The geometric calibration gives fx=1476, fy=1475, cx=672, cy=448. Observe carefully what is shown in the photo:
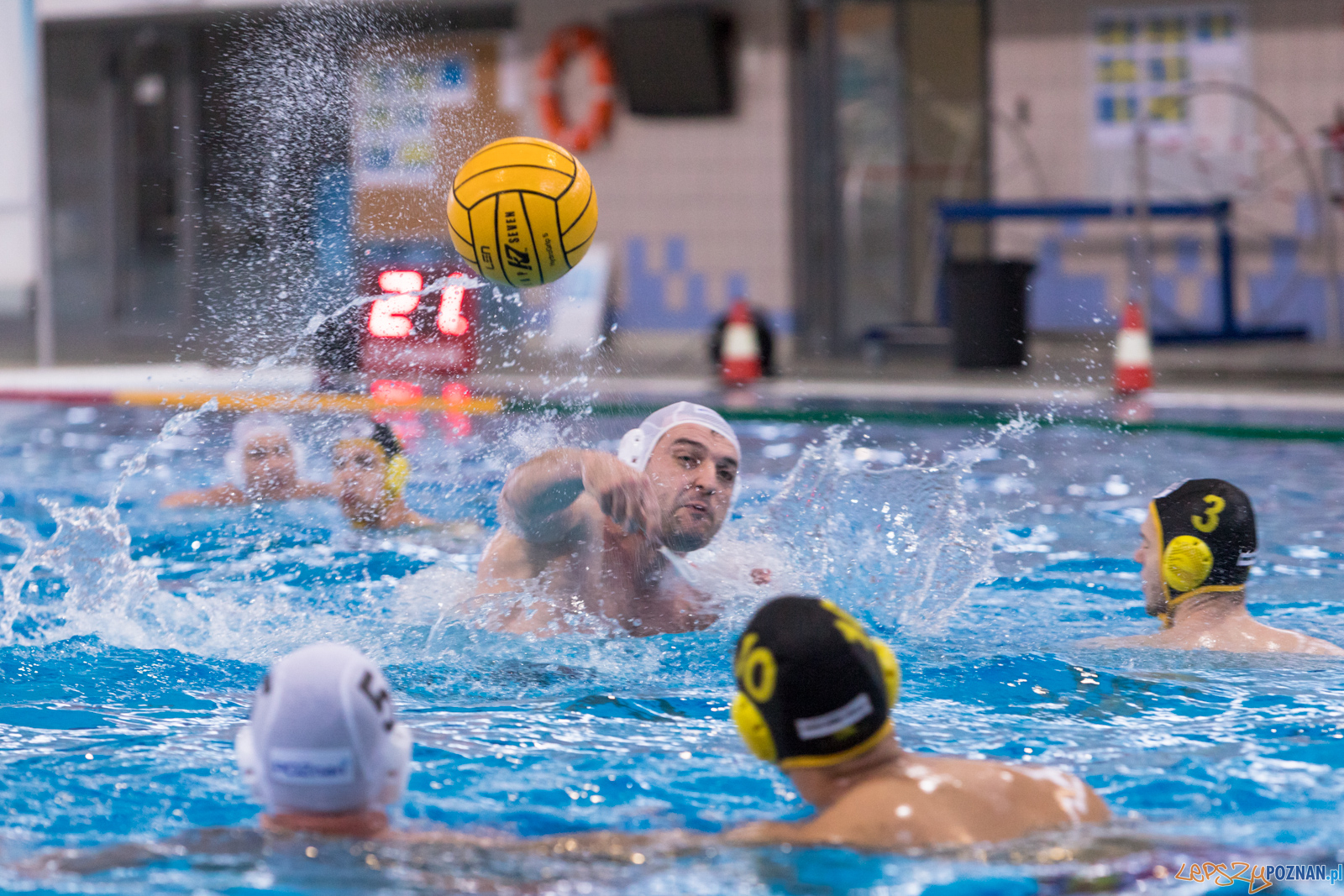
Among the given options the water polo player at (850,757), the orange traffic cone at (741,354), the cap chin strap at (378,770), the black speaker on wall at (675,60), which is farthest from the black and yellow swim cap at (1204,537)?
the black speaker on wall at (675,60)

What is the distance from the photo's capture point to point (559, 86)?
1377 centimetres

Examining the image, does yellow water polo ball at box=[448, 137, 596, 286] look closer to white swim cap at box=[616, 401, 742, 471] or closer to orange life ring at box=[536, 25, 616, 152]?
white swim cap at box=[616, 401, 742, 471]

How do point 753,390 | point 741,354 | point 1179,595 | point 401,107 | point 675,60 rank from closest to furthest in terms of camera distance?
point 1179,595, point 401,107, point 753,390, point 741,354, point 675,60

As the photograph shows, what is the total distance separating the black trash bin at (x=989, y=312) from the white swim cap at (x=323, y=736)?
8.64 m

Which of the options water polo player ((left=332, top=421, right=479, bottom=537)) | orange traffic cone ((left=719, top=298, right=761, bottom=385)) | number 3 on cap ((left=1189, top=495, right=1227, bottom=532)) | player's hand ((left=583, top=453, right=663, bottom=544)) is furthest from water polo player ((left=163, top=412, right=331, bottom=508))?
orange traffic cone ((left=719, top=298, right=761, bottom=385))

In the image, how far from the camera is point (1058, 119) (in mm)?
12289

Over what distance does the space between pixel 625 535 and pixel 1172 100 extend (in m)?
9.45

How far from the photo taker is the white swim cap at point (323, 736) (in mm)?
2312

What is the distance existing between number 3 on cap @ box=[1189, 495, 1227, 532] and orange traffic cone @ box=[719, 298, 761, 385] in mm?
6717

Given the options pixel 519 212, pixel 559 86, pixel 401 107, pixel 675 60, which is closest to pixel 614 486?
pixel 519 212

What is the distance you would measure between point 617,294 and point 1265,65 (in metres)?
5.74

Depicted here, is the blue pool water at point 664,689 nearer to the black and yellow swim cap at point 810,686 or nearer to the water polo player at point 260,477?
the water polo player at point 260,477

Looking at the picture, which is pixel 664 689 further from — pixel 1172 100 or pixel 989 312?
pixel 1172 100

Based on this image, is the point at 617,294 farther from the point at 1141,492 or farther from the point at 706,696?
the point at 706,696
